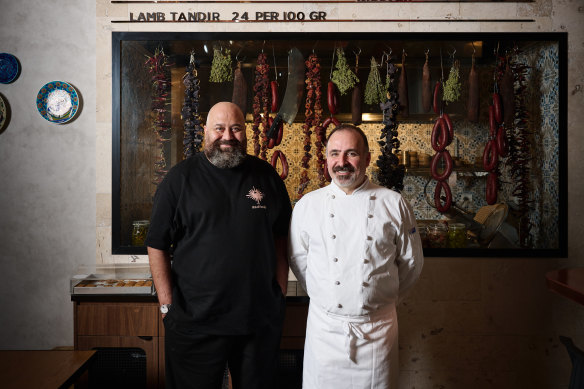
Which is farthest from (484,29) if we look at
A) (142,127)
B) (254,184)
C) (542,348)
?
(142,127)

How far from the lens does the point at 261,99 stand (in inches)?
122

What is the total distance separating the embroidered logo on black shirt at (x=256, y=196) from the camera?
201 cm

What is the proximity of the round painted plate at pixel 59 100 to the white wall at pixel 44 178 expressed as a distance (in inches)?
2.3

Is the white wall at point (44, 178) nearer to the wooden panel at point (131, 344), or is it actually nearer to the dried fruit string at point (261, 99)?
the wooden panel at point (131, 344)

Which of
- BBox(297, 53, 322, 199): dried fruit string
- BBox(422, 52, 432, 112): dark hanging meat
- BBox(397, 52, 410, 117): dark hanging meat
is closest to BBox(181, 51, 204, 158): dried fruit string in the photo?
BBox(297, 53, 322, 199): dried fruit string

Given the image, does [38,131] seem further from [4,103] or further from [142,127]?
[142,127]

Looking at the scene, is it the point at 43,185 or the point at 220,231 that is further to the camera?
the point at 43,185

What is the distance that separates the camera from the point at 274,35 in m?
3.08

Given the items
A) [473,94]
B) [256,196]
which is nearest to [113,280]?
[256,196]

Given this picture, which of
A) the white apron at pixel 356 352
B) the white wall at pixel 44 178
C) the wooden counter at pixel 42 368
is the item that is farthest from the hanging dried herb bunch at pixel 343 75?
the wooden counter at pixel 42 368

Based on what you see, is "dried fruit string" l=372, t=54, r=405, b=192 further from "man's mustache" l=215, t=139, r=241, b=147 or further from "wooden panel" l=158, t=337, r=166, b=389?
"wooden panel" l=158, t=337, r=166, b=389

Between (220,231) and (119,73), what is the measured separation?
197 cm

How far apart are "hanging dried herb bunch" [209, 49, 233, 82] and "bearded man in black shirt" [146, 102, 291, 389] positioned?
1181mm

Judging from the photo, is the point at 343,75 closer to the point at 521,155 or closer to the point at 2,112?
the point at 521,155
